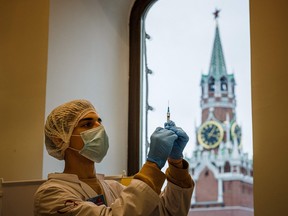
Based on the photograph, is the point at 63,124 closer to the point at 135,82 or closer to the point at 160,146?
the point at 160,146

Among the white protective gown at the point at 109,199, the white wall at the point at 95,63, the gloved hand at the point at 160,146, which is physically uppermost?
the white wall at the point at 95,63

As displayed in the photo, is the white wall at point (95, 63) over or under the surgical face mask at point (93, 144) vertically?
over

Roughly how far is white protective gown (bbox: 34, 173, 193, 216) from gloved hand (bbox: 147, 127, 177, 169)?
0.29 feet

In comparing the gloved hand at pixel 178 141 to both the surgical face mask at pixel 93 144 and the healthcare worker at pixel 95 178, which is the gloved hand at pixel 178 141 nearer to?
the healthcare worker at pixel 95 178


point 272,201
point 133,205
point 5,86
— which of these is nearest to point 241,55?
point 272,201

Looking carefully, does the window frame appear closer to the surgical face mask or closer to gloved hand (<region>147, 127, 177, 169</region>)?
the surgical face mask

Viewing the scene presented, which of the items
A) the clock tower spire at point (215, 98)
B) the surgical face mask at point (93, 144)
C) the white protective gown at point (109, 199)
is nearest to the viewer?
the white protective gown at point (109, 199)

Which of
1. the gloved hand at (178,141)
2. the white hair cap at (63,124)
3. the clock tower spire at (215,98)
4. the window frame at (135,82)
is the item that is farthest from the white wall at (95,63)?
the gloved hand at (178,141)

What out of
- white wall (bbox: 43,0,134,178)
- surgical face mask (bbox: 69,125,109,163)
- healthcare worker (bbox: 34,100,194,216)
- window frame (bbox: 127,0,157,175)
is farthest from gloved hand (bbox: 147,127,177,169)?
window frame (bbox: 127,0,157,175)

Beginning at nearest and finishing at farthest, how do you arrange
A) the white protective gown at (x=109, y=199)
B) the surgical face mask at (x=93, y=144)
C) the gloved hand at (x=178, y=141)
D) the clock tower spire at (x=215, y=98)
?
the white protective gown at (x=109, y=199) < the gloved hand at (x=178, y=141) < the surgical face mask at (x=93, y=144) < the clock tower spire at (x=215, y=98)

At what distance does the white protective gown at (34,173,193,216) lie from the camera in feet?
4.46

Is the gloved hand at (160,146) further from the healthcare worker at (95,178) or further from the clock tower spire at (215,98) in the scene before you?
the clock tower spire at (215,98)

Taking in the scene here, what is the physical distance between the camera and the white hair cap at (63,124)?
175 cm

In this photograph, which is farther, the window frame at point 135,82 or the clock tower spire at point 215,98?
the clock tower spire at point 215,98
